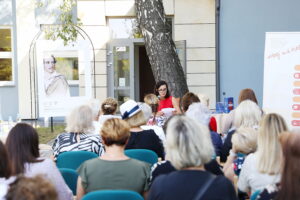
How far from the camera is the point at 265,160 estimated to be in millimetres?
2910

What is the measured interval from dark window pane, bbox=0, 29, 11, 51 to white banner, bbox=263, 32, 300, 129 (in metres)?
8.70

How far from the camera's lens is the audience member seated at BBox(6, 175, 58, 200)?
1.87m

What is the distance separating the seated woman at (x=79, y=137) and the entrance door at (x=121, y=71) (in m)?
7.99

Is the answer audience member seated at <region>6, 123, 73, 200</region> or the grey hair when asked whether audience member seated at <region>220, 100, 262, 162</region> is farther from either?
audience member seated at <region>6, 123, 73, 200</region>

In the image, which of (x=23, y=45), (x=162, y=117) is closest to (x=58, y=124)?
(x=23, y=45)

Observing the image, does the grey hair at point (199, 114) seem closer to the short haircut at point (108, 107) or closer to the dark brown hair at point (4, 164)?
the short haircut at point (108, 107)

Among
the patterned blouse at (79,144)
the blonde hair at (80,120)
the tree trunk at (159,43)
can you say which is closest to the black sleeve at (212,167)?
the patterned blouse at (79,144)

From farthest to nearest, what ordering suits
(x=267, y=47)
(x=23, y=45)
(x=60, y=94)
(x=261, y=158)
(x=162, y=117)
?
(x=23, y=45) < (x=60, y=94) < (x=267, y=47) < (x=162, y=117) < (x=261, y=158)

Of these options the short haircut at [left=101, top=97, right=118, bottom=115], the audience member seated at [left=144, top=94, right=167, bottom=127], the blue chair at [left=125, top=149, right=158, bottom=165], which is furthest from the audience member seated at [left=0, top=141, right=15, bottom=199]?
the audience member seated at [left=144, top=94, right=167, bottom=127]

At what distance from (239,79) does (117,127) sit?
9.00 m

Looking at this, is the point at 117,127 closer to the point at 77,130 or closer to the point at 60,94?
the point at 77,130

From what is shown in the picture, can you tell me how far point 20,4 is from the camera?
12883 millimetres

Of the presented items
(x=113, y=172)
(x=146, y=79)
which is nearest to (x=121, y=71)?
(x=146, y=79)

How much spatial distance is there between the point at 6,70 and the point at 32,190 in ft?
40.0
